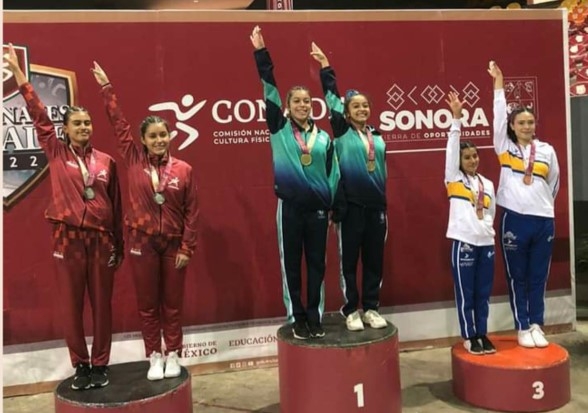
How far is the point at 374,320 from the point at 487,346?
73 centimetres

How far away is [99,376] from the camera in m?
2.99

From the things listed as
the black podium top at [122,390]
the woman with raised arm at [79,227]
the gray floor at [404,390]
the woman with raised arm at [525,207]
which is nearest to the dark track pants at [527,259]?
the woman with raised arm at [525,207]

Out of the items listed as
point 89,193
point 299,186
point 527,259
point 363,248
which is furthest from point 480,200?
point 89,193

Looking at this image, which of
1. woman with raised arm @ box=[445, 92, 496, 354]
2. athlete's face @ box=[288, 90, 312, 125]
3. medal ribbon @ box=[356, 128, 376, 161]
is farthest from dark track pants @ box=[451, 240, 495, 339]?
athlete's face @ box=[288, 90, 312, 125]

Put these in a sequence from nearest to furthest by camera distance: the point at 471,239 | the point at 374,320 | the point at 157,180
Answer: the point at 157,180 < the point at 374,320 < the point at 471,239

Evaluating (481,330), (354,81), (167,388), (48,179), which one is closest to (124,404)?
(167,388)

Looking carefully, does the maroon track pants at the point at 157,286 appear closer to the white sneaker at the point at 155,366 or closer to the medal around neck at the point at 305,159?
the white sneaker at the point at 155,366

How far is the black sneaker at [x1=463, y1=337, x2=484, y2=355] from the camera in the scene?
3.57 meters

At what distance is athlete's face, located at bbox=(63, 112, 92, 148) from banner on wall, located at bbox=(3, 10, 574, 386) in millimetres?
1111

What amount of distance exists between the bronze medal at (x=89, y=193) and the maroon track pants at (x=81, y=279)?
0.15 meters

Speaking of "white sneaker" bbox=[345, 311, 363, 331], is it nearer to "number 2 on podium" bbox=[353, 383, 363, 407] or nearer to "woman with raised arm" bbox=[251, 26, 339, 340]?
"woman with raised arm" bbox=[251, 26, 339, 340]

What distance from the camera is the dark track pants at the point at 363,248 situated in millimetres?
3354

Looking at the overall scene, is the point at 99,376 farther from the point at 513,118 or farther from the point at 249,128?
the point at 513,118

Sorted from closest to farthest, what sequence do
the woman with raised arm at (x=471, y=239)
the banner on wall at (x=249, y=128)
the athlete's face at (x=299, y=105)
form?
the athlete's face at (x=299, y=105) → the woman with raised arm at (x=471, y=239) → the banner on wall at (x=249, y=128)
